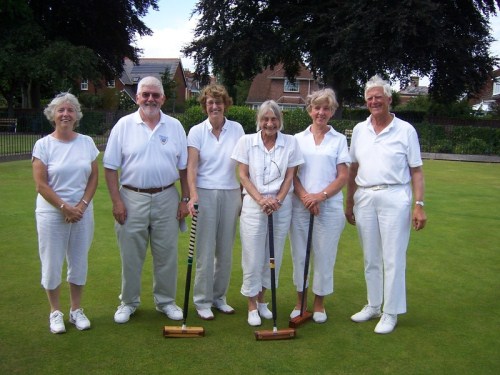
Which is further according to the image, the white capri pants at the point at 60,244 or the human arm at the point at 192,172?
the human arm at the point at 192,172

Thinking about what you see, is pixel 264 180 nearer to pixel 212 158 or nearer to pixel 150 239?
pixel 212 158

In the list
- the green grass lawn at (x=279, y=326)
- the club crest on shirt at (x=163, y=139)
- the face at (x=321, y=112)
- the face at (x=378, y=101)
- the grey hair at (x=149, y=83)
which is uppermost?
the grey hair at (x=149, y=83)

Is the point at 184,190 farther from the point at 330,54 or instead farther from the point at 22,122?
the point at 330,54

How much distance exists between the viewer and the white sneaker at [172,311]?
14.1 feet

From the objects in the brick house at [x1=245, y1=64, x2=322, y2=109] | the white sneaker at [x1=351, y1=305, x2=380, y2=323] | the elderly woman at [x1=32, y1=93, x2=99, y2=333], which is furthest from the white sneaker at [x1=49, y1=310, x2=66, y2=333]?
the brick house at [x1=245, y1=64, x2=322, y2=109]

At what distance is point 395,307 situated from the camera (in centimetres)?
416

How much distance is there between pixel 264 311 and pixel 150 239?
1.10m

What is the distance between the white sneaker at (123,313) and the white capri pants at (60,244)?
395 mm

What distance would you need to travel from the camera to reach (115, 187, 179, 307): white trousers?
13.3 ft

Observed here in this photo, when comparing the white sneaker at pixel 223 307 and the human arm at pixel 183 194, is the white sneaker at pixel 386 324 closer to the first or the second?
the white sneaker at pixel 223 307

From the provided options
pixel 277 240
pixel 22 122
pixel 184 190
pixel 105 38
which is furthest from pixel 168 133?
pixel 105 38

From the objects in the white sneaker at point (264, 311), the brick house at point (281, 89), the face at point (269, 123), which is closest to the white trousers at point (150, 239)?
Result: the white sneaker at point (264, 311)

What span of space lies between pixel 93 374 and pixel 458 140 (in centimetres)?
2322

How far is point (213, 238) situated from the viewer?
4.27 m
